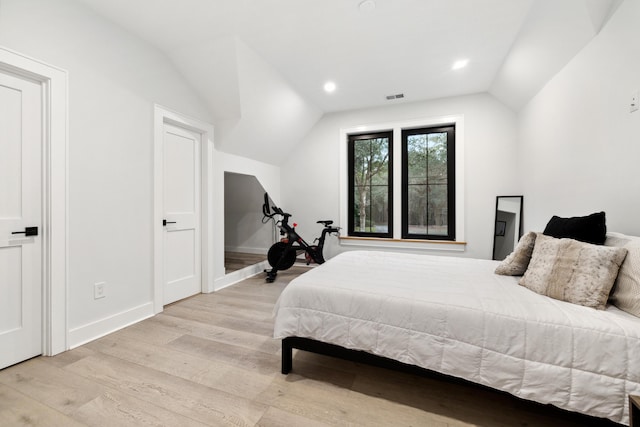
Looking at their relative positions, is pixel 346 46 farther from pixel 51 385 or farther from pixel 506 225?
pixel 51 385

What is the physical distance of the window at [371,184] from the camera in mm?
4277

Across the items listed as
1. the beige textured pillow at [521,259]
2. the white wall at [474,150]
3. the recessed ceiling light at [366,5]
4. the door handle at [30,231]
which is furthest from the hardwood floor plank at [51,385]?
the white wall at [474,150]

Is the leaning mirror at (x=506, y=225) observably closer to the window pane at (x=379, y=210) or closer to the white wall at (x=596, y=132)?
the white wall at (x=596, y=132)

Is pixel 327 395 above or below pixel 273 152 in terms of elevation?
below

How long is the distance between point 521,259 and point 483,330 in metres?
0.89

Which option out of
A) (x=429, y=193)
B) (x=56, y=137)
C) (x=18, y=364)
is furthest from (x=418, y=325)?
(x=429, y=193)

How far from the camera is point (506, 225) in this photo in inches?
Answer: 139

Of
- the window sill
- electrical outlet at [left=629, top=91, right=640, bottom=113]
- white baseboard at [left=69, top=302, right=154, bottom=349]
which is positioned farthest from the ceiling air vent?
white baseboard at [left=69, top=302, right=154, bottom=349]

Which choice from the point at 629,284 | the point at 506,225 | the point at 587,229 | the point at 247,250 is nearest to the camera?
the point at 629,284

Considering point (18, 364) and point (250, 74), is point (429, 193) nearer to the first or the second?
point (250, 74)

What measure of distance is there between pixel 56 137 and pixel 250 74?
6.01 ft

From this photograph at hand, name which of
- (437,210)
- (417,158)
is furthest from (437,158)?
(437,210)

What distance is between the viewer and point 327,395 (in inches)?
59.7

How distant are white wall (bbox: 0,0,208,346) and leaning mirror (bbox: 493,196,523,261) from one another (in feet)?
14.0
